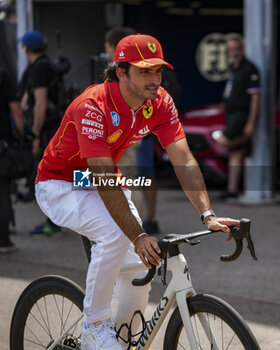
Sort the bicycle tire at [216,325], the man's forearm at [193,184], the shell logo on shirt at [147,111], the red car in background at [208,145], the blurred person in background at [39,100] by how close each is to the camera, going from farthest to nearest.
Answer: the red car in background at [208,145] → the blurred person in background at [39,100] → the shell logo on shirt at [147,111] → the man's forearm at [193,184] → the bicycle tire at [216,325]

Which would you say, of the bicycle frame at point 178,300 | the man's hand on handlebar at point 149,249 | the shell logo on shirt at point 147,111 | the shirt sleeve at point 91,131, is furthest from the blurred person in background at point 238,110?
the man's hand on handlebar at point 149,249

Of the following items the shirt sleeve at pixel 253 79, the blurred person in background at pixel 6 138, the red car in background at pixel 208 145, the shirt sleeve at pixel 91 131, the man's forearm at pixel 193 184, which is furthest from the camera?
the red car in background at pixel 208 145

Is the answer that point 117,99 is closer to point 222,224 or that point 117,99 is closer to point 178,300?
point 222,224

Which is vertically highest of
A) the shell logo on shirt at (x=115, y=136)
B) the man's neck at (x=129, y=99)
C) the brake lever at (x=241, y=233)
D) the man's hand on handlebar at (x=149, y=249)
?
the man's neck at (x=129, y=99)

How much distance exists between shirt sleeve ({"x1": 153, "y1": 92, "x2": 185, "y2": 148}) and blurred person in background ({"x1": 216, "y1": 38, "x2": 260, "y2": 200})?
5732mm

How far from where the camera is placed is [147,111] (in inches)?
139

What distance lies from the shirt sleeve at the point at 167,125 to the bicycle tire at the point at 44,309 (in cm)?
84

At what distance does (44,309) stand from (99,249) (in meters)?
0.62

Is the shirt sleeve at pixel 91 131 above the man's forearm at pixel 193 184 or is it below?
above

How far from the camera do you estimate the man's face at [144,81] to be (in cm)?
332

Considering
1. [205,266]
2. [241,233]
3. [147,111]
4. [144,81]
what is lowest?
[205,266]

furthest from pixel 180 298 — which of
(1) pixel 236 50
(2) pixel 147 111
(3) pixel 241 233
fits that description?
(1) pixel 236 50

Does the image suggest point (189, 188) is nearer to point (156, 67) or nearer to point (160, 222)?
point (156, 67)

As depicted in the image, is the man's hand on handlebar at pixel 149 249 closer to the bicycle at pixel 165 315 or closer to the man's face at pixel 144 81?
the bicycle at pixel 165 315
